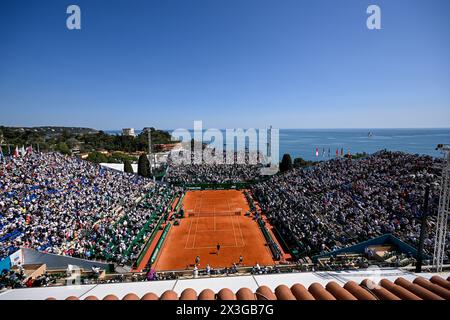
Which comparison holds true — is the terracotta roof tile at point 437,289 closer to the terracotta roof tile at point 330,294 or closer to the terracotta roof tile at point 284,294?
the terracotta roof tile at point 330,294

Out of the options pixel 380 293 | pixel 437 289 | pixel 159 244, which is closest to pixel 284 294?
pixel 380 293

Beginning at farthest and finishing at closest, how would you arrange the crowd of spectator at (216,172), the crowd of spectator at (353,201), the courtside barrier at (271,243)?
the crowd of spectator at (216,172) → the courtside barrier at (271,243) → the crowd of spectator at (353,201)

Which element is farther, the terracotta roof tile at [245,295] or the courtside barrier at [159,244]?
the courtside barrier at [159,244]

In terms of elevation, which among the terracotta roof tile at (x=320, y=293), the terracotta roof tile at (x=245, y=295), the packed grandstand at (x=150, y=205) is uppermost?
the terracotta roof tile at (x=245, y=295)

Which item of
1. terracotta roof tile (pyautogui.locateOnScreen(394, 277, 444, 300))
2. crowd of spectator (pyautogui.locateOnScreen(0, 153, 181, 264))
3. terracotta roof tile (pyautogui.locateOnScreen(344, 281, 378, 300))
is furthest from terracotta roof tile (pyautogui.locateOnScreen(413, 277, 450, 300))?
crowd of spectator (pyautogui.locateOnScreen(0, 153, 181, 264))

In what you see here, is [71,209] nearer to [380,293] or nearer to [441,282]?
[380,293]

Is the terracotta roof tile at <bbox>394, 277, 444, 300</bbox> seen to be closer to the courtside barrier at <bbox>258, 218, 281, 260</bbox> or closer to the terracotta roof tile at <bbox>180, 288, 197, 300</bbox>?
the terracotta roof tile at <bbox>180, 288, 197, 300</bbox>

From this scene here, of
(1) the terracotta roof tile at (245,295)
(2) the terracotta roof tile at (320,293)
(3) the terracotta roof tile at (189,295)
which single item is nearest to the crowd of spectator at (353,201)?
(2) the terracotta roof tile at (320,293)
